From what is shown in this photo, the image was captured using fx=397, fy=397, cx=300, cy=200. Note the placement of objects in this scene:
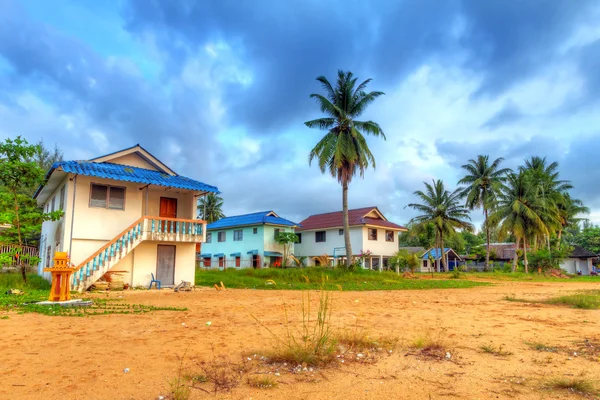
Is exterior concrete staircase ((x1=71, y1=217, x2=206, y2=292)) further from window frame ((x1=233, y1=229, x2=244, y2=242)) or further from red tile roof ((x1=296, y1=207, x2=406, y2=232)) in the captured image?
red tile roof ((x1=296, y1=207, x2=406, y2=232))

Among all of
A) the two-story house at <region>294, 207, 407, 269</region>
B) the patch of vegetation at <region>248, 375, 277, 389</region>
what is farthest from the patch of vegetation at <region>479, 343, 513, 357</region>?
the two-story house at <region>294, 207, 407, 269</region>

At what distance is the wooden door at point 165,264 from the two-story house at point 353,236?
17108mm

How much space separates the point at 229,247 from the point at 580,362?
33519 millimetres

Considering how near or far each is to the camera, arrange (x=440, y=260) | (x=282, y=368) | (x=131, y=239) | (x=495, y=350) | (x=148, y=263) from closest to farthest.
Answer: (x=282, y=368) → (x=495, y=350) → (x=131, y=239) → (x=148, y=263) → (x=440, y=260)

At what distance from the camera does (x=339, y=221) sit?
3594 centimetres

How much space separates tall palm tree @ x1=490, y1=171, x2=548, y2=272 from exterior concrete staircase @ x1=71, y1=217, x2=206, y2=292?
32.0m

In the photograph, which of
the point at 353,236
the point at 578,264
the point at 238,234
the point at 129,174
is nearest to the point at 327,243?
the point at 353,236

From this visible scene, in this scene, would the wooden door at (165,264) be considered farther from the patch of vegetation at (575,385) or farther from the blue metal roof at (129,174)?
the patch of vegetation at (575,385)

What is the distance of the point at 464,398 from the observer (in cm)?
370

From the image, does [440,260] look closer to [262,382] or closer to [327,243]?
[327,243]

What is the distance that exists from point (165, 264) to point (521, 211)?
34060mm

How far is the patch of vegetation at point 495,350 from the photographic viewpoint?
5.30m

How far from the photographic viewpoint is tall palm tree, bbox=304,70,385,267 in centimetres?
2569

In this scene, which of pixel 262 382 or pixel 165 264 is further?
pixel 165 264
